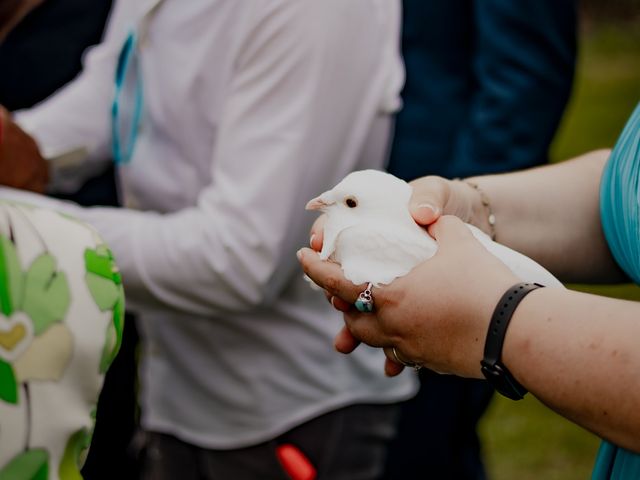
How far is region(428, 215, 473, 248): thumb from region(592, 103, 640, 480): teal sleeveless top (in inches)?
9.6

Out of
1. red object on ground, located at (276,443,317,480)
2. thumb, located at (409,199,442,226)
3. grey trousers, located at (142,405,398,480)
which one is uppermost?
thumb, located at (409,199,442,226)

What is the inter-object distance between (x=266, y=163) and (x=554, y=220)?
0.57 meters

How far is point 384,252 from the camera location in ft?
4.11

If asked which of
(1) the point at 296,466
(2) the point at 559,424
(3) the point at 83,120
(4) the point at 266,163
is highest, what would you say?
(4) the point at 266,163

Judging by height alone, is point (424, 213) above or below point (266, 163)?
above

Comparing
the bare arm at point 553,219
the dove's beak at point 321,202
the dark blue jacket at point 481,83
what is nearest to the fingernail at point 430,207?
the dove's beak at point 321,202

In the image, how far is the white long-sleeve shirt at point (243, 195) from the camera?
71.3 inches

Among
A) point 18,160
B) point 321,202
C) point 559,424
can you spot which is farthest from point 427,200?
point 559,424

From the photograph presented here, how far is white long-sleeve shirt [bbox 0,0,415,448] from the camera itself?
5.94 ft

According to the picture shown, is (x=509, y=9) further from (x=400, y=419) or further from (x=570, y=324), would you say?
(x=570, y=324)

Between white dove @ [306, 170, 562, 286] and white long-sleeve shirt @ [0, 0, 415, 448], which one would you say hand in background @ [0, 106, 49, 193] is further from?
white dove @ [306, 170, 562, 286]

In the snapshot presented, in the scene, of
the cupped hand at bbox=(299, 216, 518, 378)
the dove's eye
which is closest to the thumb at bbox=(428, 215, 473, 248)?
the cupped hand at bbox=(299, 216, 518, 378)

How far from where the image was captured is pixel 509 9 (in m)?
2.47

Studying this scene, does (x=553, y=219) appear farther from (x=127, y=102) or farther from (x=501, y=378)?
(x=127, y=102)
